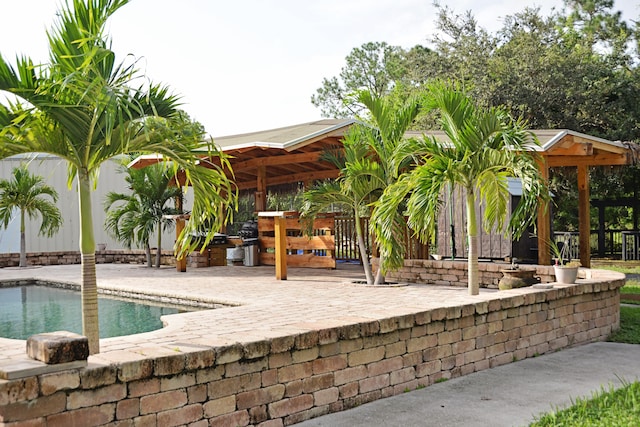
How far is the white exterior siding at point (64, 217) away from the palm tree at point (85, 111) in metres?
15.2

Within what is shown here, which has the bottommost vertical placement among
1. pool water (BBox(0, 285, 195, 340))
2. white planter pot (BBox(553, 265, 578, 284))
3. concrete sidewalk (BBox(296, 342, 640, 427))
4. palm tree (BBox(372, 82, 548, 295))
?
concrete sidewalk (BBox(296, 342, 640, 427))

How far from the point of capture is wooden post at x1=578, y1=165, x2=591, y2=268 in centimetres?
1134

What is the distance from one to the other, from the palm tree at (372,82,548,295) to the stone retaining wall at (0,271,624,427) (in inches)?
35.0

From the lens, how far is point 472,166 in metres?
7.22

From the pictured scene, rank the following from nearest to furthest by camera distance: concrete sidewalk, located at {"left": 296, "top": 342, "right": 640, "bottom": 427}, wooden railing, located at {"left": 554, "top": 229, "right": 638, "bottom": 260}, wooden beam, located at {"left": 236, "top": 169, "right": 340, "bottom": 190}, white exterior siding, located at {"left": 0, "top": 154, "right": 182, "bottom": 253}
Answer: concrete sidewalk, located at {"left": 296, "top": 342, "right": 640, "bottom": 427} → wooden beam, located at {"left": 236, "top": 169, "right": 340, "bottom": 190} → wooden railing, located at {"left": 554, "top": 229, "right": 638, "bottom": 260} → white exterior siding, located at {"left": 0, "top": 154, "right": 182, "bottom": 253}

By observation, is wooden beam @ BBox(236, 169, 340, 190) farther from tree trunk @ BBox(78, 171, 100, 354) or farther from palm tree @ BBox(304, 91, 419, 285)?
tree trunk @ BBox(78, 171, 100, 354)

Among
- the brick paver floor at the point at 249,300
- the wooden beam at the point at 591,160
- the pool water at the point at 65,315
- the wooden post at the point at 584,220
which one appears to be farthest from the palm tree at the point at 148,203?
the wooden post at the point at 584,220

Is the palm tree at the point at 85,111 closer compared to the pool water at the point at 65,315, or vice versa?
the palm tree at the point at 85,111

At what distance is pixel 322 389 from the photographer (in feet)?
16.3

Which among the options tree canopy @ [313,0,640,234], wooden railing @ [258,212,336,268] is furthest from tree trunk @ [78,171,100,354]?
tree canopy @ [313,0,640,234]

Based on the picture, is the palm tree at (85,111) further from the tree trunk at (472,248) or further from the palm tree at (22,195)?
the palm tree at (22,195)

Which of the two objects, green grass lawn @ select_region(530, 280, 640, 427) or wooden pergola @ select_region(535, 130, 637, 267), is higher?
wooden pergola @ select_region(535, 130, 637, 267)

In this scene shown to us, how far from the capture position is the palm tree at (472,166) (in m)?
6.74

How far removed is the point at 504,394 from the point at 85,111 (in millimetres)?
3977
